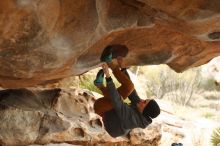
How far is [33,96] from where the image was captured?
8.38m

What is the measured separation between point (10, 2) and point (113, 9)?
1.43m

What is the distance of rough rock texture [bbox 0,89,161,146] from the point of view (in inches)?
307

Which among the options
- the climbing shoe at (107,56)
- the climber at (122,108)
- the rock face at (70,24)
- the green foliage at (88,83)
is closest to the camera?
the rock face at (70,24)

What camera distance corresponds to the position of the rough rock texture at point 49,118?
780 centimetres

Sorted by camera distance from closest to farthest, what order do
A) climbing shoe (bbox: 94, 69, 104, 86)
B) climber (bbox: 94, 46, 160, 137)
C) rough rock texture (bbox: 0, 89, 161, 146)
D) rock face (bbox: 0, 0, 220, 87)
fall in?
rock face (bbox: 0, 0, 220, 87) < climbing shoe (bbox: 94, 69, 104, 86) < climber (bbox: 94, 46, 160, 137) < rough rock texture (bbox: 0, 89, 161, 146)

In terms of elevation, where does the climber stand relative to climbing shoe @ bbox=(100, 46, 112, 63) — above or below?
below

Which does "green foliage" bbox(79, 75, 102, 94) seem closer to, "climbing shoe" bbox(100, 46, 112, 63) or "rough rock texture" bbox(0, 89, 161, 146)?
"rough rock texture" bbox(0, 89, 161, 146)

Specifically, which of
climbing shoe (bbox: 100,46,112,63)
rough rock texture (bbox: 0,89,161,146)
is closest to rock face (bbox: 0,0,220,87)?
climbing shoe (bbox: 100,46,112,63)

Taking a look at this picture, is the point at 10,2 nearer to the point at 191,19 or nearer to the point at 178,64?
the point at 191,19

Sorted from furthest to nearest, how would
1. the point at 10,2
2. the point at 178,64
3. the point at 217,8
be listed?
the point at 178,64 → the point at 217,8 → the point at 10,2

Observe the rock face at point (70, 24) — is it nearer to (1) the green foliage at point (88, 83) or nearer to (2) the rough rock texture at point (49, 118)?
(2) the rough rock texture at point (49, 118)

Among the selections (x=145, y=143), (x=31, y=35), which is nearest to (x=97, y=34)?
(x=31, y=35)

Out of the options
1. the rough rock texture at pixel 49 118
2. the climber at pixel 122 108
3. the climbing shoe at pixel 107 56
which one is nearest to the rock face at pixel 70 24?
the climbing shoe at pixel 107 56

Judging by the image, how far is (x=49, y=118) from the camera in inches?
324
